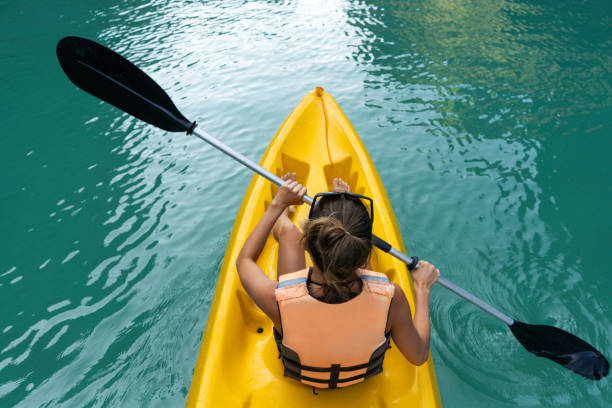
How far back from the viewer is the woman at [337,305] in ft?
3.83

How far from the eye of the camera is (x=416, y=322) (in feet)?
5.15

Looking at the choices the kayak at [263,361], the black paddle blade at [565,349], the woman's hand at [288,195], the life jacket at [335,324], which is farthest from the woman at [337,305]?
the black paddle blade at [565,349]

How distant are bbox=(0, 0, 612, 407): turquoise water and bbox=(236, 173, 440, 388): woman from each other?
1.26m

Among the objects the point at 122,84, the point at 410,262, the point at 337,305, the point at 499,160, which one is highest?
the point at 122,84

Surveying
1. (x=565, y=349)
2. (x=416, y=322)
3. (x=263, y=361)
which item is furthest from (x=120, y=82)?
(x=565, y=349)

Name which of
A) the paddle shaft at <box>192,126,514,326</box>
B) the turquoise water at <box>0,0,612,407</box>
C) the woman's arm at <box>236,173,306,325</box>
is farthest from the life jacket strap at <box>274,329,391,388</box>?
the turquoise water at <box>0,0,612,407</box>

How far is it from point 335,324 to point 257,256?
21.0 inches

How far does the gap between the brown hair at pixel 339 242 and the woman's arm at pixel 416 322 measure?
21cm

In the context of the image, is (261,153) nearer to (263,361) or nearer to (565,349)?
(263,361)

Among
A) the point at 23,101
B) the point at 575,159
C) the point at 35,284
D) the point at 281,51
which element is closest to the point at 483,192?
the point at 575,159

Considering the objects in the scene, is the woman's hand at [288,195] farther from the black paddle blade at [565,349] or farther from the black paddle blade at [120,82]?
the black paddle blade at [565,349]

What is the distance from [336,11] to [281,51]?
10.2 ft

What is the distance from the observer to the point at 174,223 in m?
3.72

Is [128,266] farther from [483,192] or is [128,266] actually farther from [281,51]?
[281,51]
